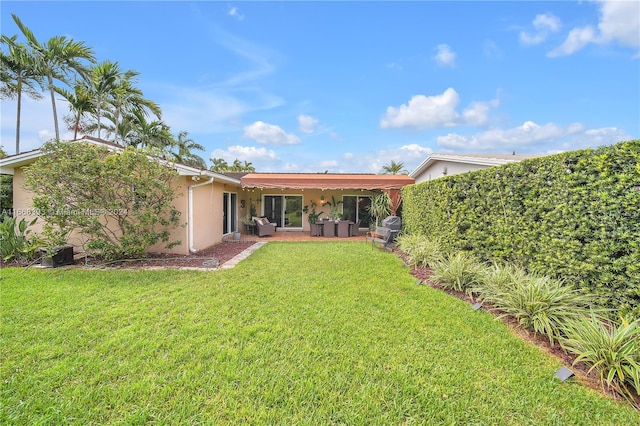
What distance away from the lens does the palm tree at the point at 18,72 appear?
15938 mm

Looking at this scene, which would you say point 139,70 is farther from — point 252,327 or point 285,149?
point 252,327

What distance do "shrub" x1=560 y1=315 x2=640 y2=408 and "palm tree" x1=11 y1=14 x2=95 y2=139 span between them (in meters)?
25.9

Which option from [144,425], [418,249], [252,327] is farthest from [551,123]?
[144,425]

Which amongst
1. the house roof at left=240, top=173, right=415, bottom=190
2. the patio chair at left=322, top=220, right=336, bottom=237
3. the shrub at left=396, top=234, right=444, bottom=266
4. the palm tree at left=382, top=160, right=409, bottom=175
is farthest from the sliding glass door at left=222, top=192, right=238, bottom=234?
the palm tree at left=382, top=160, right=409, bottom=175

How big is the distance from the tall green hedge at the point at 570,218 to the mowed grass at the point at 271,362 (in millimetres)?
1634

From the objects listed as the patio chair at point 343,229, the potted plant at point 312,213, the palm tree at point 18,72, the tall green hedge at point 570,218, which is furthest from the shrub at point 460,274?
the palm tree at point 18,72

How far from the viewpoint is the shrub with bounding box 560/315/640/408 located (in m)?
3.37

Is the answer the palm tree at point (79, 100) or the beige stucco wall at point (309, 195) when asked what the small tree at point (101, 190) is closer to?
the beige stucco wall at point (309, 195)

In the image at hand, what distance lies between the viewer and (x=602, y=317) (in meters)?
4.25

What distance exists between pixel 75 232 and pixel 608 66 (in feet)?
74.7

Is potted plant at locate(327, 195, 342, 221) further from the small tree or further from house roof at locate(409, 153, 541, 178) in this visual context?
the small tree

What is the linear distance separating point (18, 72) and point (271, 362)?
79.6 feet

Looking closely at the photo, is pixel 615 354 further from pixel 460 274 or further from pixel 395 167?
pixel 395 167

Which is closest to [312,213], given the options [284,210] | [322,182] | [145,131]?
[284,210]
